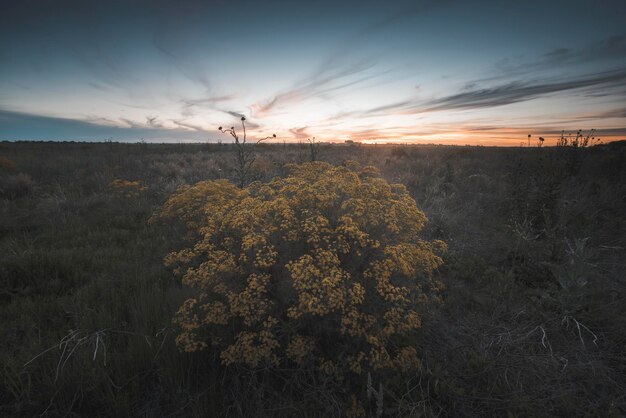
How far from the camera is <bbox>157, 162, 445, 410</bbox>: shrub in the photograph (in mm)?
2311

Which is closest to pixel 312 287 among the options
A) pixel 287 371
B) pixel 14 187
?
pixel 287 371

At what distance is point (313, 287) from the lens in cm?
221

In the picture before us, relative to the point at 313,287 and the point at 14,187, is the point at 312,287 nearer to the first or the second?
the point at 313,287

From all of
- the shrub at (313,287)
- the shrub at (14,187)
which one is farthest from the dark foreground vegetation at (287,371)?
the shrub at (14,187)

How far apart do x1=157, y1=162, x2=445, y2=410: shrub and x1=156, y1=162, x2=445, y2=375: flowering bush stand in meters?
0.01

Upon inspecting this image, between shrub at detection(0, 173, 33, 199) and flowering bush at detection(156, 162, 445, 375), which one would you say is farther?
shrub at detection(0, 173, 33, 199)

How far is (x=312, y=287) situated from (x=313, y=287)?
7 centimetres

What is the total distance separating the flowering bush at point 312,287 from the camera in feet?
7.58

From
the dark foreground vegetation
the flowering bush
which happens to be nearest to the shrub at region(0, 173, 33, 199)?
the dark foreground vegetation

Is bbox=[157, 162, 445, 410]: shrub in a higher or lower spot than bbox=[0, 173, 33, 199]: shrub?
lower

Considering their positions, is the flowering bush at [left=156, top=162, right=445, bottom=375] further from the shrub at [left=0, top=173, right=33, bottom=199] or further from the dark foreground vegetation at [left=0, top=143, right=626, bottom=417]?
the shrub at [left=0, top=173, right=33, bottom=199]

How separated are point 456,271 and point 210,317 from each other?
3.99m

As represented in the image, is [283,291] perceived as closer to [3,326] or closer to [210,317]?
[210,317]

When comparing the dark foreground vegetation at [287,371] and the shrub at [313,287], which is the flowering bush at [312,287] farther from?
the dark foreground vegetation at [287,371]
